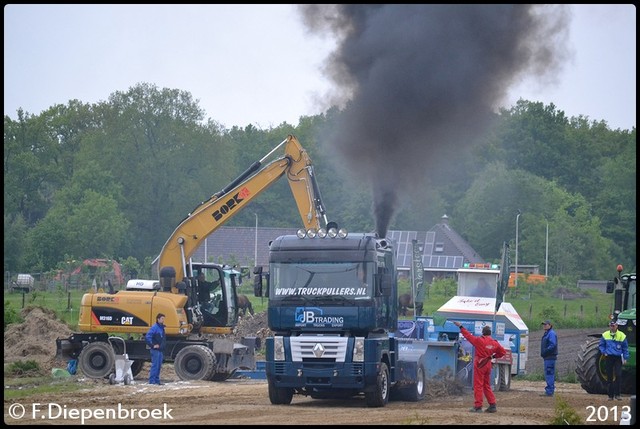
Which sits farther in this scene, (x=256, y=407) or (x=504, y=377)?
(x=504, y=377)

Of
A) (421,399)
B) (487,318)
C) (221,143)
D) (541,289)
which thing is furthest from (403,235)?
(421,399)

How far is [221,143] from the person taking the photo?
92.5 m

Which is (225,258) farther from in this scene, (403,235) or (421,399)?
(421,399)

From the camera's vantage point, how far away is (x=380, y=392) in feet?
67.5

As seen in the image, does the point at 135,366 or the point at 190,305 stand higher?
the point at 190,305

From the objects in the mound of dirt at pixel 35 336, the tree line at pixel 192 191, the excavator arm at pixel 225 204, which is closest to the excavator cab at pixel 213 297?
the excavator arm at pixel 225 204

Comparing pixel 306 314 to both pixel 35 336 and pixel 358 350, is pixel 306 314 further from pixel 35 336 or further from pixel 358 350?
pixel 35 336

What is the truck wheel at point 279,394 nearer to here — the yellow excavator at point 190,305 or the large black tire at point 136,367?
the yellow excavator at point 190,305

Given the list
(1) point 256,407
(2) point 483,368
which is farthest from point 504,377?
(1) point 256,407

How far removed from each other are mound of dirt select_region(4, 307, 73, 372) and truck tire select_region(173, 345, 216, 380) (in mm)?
3968

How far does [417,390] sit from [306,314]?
10.5 feet

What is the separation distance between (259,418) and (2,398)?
4.88 meters

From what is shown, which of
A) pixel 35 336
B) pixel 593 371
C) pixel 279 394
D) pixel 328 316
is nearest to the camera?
pixel 328 316

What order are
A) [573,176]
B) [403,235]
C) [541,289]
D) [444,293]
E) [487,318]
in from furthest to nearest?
[573,176] → [403,235] → [541,289] → [444,293] → [487,318]
